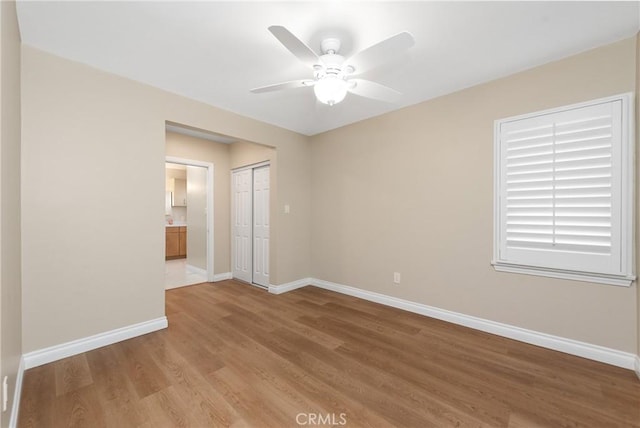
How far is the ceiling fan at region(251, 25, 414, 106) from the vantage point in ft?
5.32

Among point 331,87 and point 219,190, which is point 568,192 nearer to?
point 331,87

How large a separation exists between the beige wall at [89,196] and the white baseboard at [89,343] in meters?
0.05

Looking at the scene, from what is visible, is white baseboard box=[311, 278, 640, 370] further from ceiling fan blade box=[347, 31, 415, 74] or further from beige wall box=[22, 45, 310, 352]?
beige wall box=[22, 45, 310, 352]

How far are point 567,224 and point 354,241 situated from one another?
91.2 inches

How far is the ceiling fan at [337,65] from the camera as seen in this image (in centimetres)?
162

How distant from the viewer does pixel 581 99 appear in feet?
7.25

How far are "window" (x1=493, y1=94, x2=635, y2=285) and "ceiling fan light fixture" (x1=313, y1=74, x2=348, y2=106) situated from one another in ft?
5.63

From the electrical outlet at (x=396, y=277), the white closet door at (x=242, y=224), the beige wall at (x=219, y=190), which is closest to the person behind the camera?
the electrical outlet at (x=396, y=277)

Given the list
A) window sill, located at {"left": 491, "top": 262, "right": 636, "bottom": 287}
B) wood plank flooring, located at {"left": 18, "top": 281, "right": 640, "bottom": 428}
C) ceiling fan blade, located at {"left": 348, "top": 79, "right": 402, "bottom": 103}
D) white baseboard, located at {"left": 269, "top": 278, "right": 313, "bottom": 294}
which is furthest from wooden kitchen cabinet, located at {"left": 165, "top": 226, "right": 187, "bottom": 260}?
window sill, located at {"left": 491, "top": 262, "right": 636, "bottom": 287}

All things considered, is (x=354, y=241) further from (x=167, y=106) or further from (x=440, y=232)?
(x=167, y=106)

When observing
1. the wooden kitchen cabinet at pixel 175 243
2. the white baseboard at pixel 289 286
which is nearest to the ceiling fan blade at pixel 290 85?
the white baseboard at pixel 289 286

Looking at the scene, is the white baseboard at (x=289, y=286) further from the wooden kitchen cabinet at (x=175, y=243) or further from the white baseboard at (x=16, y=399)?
the wooden kitchen cabinet at (x=175, y=243)

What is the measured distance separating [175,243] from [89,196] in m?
5.33

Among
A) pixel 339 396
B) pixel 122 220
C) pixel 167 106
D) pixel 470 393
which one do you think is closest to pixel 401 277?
pixel 470 393
